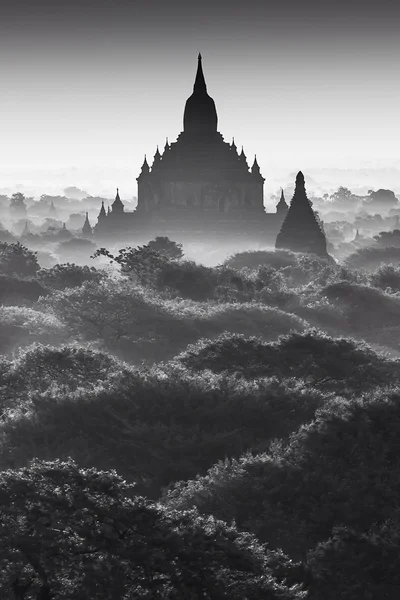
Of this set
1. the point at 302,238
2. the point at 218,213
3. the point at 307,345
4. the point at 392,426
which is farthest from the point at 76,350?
the point at 218,213

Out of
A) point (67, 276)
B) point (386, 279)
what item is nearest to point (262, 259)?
point (386, 279)

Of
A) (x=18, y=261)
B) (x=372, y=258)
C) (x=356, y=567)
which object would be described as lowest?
(x=372, y=258)

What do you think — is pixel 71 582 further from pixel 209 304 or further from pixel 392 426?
pixel 209 304

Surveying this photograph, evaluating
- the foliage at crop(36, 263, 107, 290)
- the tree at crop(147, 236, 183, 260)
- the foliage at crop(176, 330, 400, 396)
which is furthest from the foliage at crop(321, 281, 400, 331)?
the tree at crop(147, 236, 183, 260)

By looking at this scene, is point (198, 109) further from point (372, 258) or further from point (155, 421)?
point (155, 421)

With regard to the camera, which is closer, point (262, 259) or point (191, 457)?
point (191, 457)

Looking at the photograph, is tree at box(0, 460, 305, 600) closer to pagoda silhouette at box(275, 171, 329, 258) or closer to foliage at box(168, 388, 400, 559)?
foliage at box(168, 388, 400, 559)

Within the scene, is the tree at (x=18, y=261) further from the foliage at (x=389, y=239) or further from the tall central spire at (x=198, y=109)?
the foliage at (x=389, y=239)

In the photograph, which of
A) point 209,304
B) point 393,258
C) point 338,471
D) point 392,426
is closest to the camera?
point 338,471
